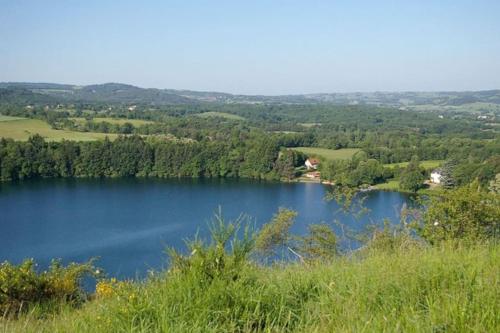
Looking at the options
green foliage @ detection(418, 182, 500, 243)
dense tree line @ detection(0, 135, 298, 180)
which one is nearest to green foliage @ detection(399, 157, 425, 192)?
dense tree line @ detection(0, 135, 298, 180)

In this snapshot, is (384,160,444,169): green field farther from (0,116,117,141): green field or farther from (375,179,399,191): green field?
(0,116,117,141): green field

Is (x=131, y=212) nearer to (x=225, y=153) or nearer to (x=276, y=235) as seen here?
(x=225, y=153)

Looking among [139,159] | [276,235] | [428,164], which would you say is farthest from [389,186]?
[276,235]

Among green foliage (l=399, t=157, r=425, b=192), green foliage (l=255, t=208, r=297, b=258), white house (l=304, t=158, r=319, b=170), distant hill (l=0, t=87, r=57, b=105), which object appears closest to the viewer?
green foliage (l=255, t=208, r=297, b=258)

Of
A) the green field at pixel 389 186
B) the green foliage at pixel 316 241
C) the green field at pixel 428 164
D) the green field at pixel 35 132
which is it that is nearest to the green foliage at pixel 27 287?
the green foliage at pixel 316 241

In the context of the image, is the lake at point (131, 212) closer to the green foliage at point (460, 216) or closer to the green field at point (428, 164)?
the green field at point (428, 164)

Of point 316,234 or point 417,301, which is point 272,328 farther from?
point 316,234
